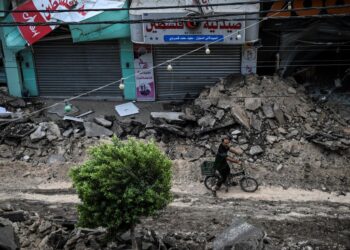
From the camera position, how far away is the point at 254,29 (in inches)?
790

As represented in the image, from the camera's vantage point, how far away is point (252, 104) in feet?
64.3

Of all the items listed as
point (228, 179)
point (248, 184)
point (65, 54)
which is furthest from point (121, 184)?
point (65, 54)

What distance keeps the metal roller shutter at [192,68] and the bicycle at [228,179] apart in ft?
16.7

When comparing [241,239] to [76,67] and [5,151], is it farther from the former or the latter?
[76,67]

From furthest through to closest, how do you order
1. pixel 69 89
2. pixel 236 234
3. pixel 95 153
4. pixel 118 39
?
pixel 69 89
pixel 118 39
pixel 236 234
pixel 95 153

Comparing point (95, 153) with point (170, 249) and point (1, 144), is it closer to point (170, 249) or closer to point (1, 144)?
point (170, 249)

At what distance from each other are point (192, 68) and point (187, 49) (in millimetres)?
823

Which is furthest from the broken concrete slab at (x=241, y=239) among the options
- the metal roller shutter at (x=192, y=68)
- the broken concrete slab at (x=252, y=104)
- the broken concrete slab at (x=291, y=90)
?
the metal roller shutter at (x=192, y=68)

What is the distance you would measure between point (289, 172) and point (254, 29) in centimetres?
561

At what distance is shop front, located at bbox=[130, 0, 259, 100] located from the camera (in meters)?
20.0

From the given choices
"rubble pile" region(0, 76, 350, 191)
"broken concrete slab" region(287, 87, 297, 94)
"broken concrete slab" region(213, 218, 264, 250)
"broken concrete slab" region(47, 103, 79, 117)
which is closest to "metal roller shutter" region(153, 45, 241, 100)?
"rubble pile" region(0, 76, 350, 191)

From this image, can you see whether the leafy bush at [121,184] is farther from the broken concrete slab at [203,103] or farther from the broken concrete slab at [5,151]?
the broken concrete slab at [5,151]

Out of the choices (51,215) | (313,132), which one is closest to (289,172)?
(313,132)

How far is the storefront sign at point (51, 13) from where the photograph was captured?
2039cm
